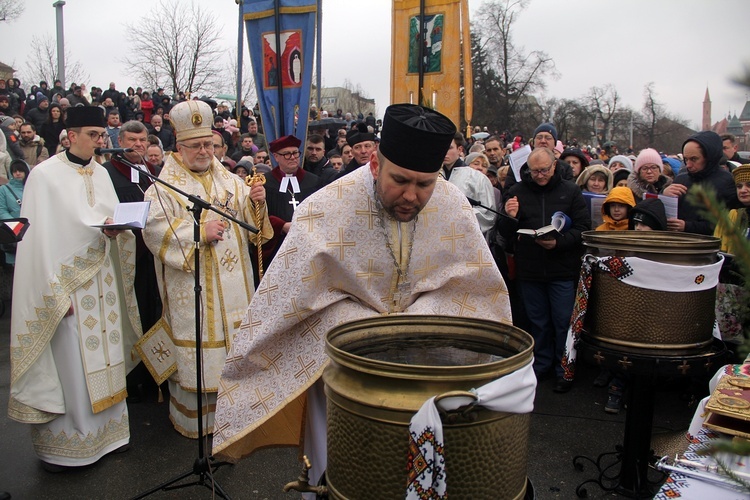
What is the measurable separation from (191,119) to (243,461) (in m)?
2.33

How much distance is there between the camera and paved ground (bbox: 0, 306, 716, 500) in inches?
144

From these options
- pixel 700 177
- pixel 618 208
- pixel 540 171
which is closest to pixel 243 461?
pixel 540 171

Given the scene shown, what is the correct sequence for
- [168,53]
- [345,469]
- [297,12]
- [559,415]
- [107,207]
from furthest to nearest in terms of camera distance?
1. [168,53]
2. [297,12]
3. [559,415]
4. [107,207]
5. [345,469]

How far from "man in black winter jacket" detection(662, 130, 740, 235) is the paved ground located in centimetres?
145

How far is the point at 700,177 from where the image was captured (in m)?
4.68

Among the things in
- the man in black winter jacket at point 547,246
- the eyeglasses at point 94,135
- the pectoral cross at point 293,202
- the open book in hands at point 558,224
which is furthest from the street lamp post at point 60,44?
the open book in hands at point 558,224

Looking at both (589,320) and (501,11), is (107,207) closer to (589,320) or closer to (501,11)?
(589,320)

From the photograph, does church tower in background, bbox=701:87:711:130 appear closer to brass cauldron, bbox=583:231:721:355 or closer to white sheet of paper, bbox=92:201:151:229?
brass cauldron, bbox=583:231:721:355

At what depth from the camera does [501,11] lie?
96.1 feet

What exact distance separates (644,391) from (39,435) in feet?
12.0

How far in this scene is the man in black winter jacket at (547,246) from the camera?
16.8 ft

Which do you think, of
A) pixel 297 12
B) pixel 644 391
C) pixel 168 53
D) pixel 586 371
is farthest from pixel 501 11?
pixel 644 391

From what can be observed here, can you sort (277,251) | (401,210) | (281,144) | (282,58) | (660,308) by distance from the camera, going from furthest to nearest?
(282,58) → (281,144) → (277,251) → (660,308) → (401,210)

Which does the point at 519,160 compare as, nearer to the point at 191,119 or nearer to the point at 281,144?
the point at 281,144
